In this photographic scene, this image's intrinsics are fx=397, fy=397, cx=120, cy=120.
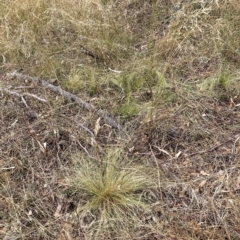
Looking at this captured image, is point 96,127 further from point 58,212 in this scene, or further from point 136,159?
point 58,212

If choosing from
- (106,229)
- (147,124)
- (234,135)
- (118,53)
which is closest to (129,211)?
(106,229)

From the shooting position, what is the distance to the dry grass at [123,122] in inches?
66.6

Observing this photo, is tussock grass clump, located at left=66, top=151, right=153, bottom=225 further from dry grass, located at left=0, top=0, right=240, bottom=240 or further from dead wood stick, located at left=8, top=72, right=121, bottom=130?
dead wood stick, located at left=8, top=72, right=121, bottom=130

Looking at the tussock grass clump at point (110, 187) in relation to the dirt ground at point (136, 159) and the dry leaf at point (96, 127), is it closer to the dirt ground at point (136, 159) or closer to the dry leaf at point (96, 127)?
the dirt ground at point (136, 159)

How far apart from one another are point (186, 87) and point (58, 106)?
79cm

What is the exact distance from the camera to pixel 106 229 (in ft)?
5.35

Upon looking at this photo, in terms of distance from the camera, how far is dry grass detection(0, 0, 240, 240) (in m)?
1.69

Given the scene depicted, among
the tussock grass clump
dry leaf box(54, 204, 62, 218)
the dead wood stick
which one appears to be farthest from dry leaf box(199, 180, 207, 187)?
dry leaf box(54, 204, 62, 218)

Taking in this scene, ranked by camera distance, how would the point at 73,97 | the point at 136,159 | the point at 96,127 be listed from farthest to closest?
1. the point at 73,97
2. the point at 96,127
3. the point at 136,159

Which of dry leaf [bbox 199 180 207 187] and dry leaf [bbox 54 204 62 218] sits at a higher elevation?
dry leaf [bbox 199 180 207 187]

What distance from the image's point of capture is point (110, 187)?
5.69 feet

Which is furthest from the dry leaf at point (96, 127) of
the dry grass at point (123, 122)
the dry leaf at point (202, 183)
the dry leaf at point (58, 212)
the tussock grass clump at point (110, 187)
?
the dry leaf at point (202, 183)

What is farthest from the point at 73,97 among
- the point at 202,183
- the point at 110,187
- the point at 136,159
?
the point at 202,183

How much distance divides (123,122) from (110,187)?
21.6 inches
